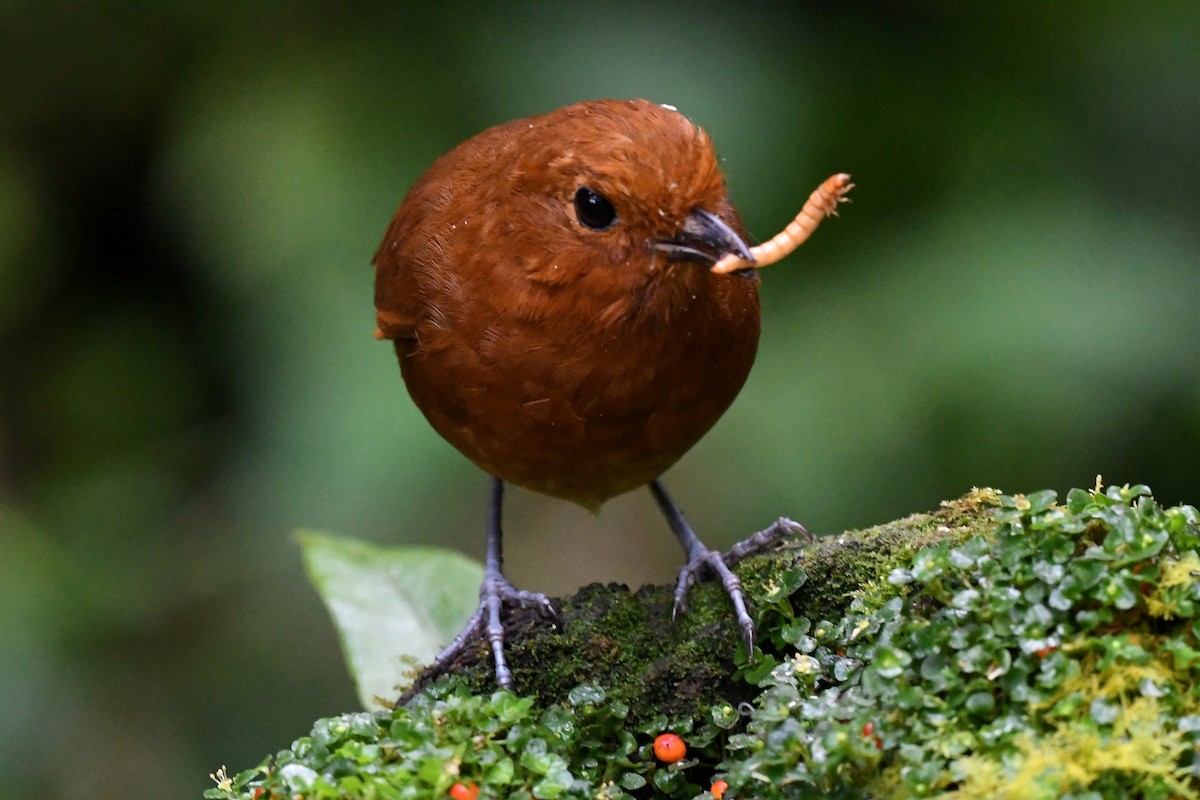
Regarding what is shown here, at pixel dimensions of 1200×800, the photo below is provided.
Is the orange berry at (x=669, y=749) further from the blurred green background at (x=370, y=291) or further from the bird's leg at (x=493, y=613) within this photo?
the blurred green background at (x=370, y=291)

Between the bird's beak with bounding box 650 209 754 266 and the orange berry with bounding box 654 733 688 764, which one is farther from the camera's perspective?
the bird's beak with bounding box 650 209 754 266

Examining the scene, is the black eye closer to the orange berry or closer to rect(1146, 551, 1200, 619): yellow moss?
the orange berry

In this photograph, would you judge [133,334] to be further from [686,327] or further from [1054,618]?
[1054,618]

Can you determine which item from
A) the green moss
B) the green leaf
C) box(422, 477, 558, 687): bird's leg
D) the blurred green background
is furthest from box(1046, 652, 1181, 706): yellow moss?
the blurred green background

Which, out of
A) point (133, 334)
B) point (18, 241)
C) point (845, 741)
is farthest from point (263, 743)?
point (845, 741)

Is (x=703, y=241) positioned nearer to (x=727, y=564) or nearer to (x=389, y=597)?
(x=727, y=564)

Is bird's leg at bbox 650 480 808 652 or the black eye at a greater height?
the black eye
